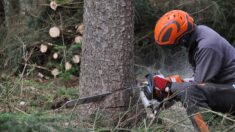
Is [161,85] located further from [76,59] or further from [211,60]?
[76,59]

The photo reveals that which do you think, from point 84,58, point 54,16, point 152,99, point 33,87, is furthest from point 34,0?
point 152,99

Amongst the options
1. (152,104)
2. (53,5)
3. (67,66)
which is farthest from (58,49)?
(152,104)

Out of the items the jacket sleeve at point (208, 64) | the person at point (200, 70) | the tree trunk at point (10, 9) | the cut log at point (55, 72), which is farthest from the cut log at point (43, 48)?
the jacket sleeve at point (208, 64)

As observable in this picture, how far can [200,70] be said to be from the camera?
4844mm

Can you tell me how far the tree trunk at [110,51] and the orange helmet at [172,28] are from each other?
0.45 meters

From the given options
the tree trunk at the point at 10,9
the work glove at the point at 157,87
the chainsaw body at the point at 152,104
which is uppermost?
the tree trunk at the point at 10,9

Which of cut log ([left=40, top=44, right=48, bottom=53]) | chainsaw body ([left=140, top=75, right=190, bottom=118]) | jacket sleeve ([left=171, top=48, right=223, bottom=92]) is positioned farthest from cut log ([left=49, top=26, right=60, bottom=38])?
jacket sleeve ([left=171, top=48, right=223, bottom=92])

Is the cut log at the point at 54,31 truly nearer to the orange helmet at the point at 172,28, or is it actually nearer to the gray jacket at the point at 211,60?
the orange helmet at the point at 172,28

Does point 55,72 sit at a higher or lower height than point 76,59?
lower

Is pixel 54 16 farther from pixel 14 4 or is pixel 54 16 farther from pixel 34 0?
pixel 14 4

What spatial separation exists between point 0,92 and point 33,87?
2.11m

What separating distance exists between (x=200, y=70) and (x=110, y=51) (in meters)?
1.01

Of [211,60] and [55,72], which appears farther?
[55,72]

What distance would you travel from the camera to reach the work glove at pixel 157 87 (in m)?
5.04
